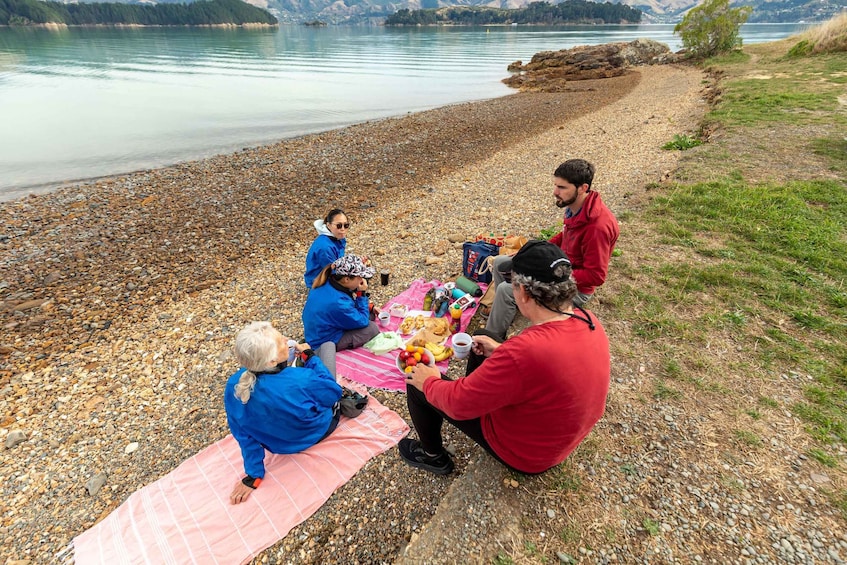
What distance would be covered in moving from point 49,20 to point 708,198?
6927 inches

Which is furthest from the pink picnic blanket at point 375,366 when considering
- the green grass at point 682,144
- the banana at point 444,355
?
the green grass at point 682,144

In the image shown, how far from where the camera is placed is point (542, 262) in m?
2.50

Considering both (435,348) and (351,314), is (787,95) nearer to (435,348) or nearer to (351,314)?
(435,348)

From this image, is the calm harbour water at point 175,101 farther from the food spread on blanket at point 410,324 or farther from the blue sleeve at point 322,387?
the blue sleeve at point 322,387

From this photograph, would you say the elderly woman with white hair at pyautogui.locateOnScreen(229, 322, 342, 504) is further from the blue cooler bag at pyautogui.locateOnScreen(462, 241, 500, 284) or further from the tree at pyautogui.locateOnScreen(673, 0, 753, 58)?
the tree at pyautogui.locateOnScreen(673, 0, 753, 58)

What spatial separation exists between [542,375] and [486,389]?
0.39 meters

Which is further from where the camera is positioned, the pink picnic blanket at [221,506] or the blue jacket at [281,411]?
the blue jacket at [281,411]

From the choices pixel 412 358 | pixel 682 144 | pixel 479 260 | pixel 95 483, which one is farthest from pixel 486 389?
pixel 682 144

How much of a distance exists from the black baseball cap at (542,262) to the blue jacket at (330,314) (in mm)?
3343

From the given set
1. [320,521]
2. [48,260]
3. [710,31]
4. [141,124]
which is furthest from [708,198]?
[710,31]

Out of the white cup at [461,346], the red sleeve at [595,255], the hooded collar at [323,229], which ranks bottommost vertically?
the white cup at [461,346]

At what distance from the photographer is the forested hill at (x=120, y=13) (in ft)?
364

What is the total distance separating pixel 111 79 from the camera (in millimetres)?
36281

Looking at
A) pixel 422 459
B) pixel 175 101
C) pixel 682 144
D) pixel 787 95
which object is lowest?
pixel 422 459
